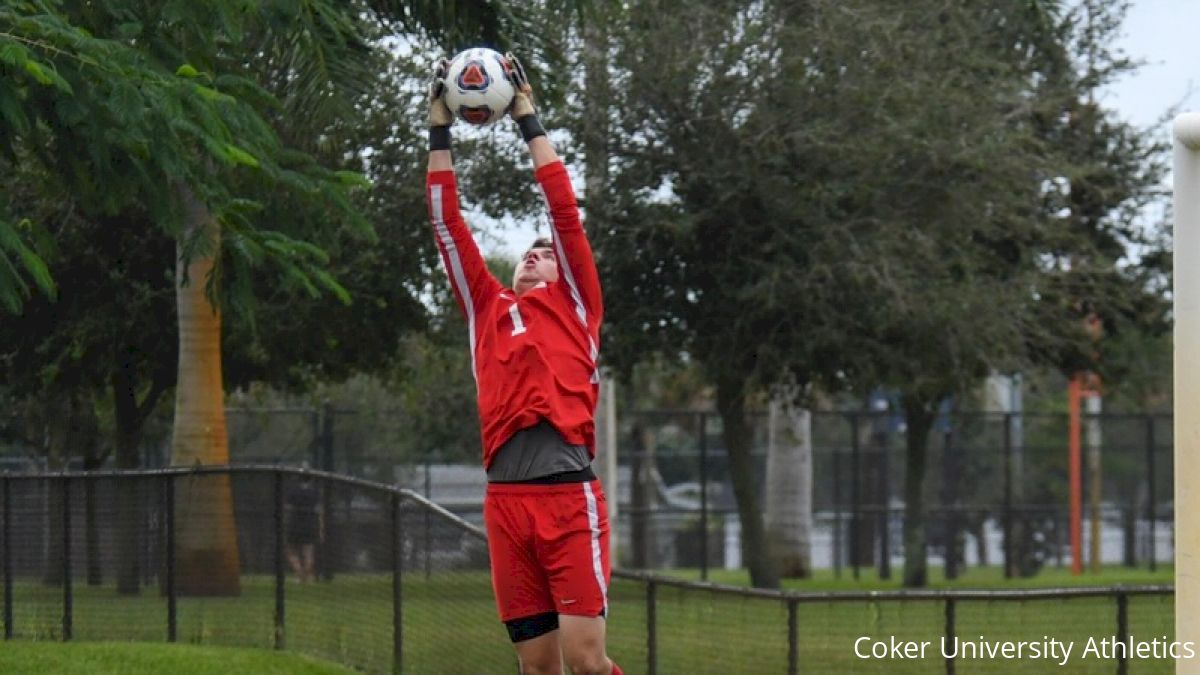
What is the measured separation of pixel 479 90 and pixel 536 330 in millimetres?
820

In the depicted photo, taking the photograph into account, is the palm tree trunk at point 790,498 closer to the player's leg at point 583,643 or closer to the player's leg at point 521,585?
the player's leg at point 521,585

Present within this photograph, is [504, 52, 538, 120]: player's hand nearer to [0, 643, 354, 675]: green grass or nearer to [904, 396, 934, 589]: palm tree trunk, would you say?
[0, 643, 354, 675]: green grass

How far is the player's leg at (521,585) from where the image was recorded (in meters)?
6.35

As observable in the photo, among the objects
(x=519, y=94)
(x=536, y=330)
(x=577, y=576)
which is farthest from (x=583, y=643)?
(x=519, y=94)

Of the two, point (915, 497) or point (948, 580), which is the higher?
point (915, 497)

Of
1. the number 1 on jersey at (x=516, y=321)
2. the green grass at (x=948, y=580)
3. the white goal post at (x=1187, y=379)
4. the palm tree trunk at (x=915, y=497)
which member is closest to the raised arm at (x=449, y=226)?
the number 1 on jersey at (x=516, y=321)

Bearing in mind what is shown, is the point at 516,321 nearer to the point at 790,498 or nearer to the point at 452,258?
the point at 452,258

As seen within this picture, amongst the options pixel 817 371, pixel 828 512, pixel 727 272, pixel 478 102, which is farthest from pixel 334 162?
pixel 828 512

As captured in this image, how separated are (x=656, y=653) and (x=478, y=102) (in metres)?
5.04

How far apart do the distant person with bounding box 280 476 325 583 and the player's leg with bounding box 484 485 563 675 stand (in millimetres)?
5106

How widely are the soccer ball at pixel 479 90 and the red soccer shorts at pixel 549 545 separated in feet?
4.03

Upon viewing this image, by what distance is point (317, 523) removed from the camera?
37.4ft

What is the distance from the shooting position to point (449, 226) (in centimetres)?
670

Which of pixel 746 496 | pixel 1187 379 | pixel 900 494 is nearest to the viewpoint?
pixel 1187 379
